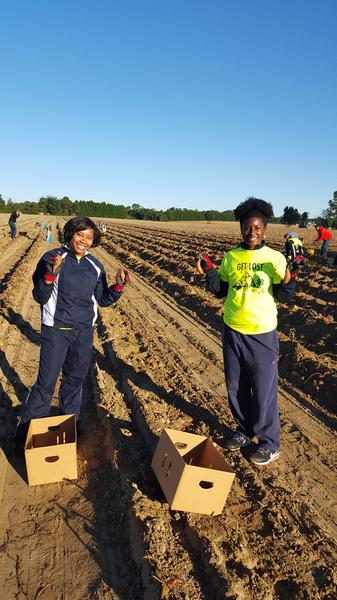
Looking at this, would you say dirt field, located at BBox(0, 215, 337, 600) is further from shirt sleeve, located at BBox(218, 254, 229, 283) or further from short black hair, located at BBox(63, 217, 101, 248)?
short black hair, located at BBox(63, 217, 101, 248)

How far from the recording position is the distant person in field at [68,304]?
339cm

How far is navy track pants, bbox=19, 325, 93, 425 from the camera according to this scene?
3521 millimetres

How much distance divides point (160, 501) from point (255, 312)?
170 centimetres

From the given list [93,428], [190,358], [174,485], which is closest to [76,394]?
[93,428]

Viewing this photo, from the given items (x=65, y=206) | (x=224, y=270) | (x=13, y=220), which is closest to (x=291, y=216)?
(x=13, y=220)

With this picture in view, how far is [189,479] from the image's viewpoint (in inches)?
112

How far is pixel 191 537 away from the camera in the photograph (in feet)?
9.51

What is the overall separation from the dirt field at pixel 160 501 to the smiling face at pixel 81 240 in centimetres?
186

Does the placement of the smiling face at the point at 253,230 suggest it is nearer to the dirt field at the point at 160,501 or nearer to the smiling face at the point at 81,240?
the smiling face at the point at 81,240

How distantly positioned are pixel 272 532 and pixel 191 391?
233 cm

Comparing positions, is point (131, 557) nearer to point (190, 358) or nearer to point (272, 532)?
point (272, 532)

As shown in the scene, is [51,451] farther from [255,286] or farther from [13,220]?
[13,220]

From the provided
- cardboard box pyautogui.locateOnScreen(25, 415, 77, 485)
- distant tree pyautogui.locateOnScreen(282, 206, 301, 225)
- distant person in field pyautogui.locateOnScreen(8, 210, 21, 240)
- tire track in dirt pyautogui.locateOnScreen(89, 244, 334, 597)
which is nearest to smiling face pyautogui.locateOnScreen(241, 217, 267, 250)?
tire track in dirt pyautogui.locateOnScreen(89, 244, 334, 597)

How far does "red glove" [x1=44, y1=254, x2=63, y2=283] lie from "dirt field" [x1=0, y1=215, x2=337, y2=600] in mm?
1724
